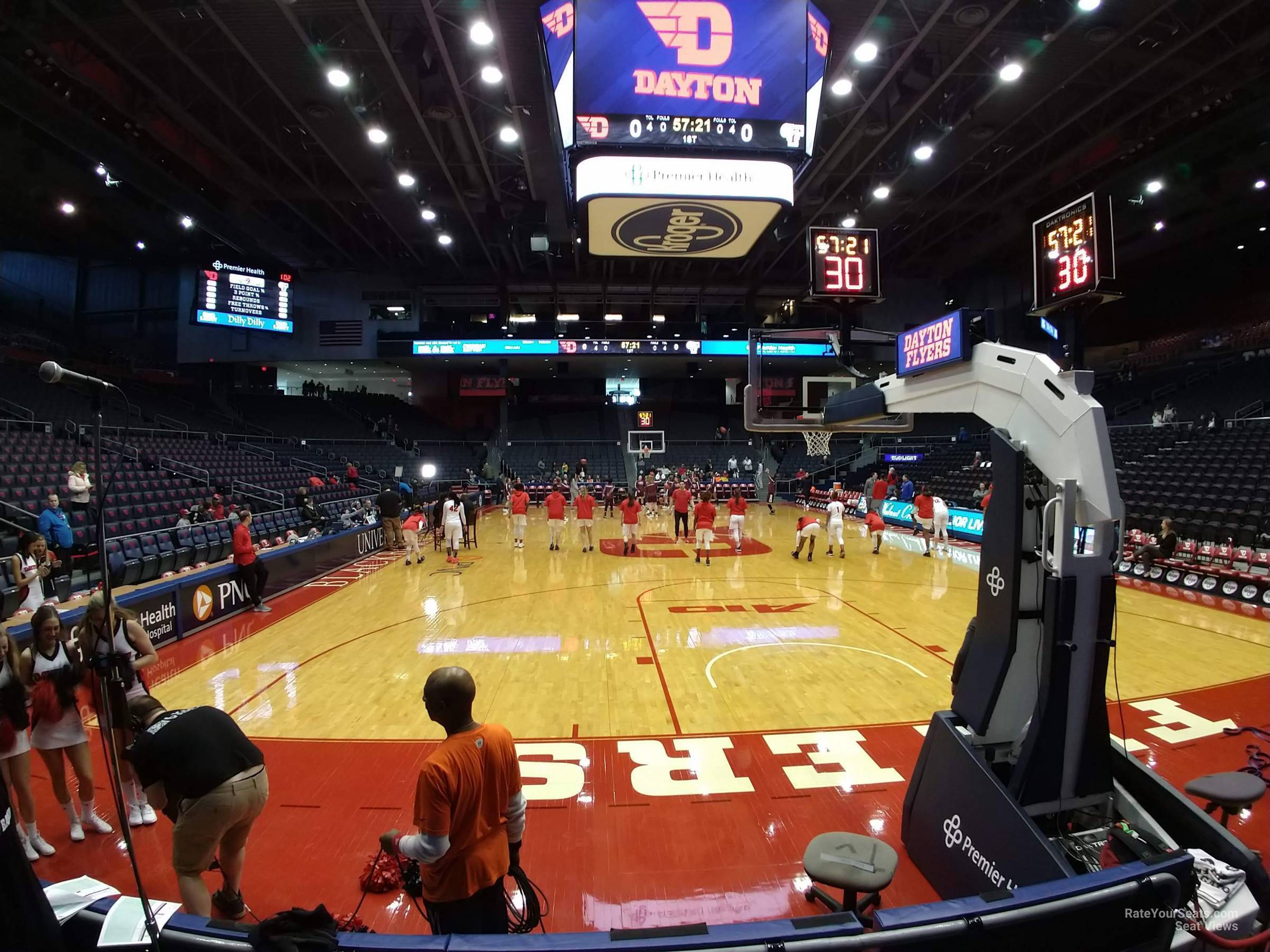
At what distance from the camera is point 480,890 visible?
100 inches

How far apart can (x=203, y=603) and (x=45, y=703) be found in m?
5.89

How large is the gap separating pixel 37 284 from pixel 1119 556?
3898 cm

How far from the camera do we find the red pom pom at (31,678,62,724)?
4.02m

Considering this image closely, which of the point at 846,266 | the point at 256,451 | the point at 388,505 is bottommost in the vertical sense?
the point at 388,505

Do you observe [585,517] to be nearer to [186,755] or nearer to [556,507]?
[556,507]

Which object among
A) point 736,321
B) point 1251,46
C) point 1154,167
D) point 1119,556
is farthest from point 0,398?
point 1154,167

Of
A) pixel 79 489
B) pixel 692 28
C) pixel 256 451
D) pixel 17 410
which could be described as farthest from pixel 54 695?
pixel 256 451

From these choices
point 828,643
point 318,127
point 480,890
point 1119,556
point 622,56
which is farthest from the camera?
point 318,127

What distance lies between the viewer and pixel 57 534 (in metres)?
10.8

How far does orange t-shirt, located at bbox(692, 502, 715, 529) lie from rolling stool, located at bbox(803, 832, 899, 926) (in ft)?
37.1

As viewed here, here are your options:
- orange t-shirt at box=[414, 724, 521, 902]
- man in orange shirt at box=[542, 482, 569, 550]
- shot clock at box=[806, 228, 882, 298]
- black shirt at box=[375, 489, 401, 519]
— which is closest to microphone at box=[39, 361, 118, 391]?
orange t-shirt at box=[414, 724, 521, 902]

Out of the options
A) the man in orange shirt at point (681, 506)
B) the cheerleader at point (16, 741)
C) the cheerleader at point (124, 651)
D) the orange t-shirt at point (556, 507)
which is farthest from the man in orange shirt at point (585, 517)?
the cheerleader at point (16, 741)

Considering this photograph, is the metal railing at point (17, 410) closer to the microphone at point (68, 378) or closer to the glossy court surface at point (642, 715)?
the glossy court surface at point (642, 715)

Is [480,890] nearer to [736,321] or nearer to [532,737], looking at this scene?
[532,737]
